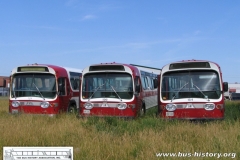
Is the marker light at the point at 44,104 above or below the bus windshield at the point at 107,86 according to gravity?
below

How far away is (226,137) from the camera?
848cm

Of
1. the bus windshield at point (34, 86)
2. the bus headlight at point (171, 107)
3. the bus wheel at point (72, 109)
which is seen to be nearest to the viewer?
the bus headlight at point (171, 107)

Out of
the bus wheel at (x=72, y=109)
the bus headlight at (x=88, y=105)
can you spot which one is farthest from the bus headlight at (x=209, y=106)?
the bus wheel at (x=72, y=109)

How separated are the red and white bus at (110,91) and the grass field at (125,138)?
130 cm

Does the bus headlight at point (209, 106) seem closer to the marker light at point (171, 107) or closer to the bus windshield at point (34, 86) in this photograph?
the marker light at point (171, 107)

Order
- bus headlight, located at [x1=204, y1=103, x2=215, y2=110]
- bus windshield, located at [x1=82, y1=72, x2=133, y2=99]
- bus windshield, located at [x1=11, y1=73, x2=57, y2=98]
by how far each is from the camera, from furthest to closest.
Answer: bus windshield, located at [x1=11, y1=73, x2=57, y2=98]
bus windshield, located at [x1=82, y1=72, x2=133, y2=99]
bus headlight, located at [x1=204, y1=103, x2=215, y2=110]

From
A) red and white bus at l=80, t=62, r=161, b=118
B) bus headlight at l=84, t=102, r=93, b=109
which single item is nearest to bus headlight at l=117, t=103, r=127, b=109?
red and white bus at l=80, t=62, r=161, b=118

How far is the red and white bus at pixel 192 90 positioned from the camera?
11.8 m

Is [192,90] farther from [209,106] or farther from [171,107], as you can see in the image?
[171,107]

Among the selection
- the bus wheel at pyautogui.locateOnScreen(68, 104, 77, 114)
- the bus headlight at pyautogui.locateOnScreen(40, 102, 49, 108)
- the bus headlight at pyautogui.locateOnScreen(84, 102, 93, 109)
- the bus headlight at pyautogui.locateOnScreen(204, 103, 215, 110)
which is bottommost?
the bus wheel at pyautogui.locateOnScreen(68, 104, 77, 114)

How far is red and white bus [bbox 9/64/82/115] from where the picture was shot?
14.3 metres

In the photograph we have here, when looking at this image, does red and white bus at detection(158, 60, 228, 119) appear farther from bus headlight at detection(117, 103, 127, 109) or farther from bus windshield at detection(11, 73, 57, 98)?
bus windshield at detection(11, 73, 57, 98)

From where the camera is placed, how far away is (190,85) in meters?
12.1

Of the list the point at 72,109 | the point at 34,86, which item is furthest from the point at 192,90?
the point at 72,109
